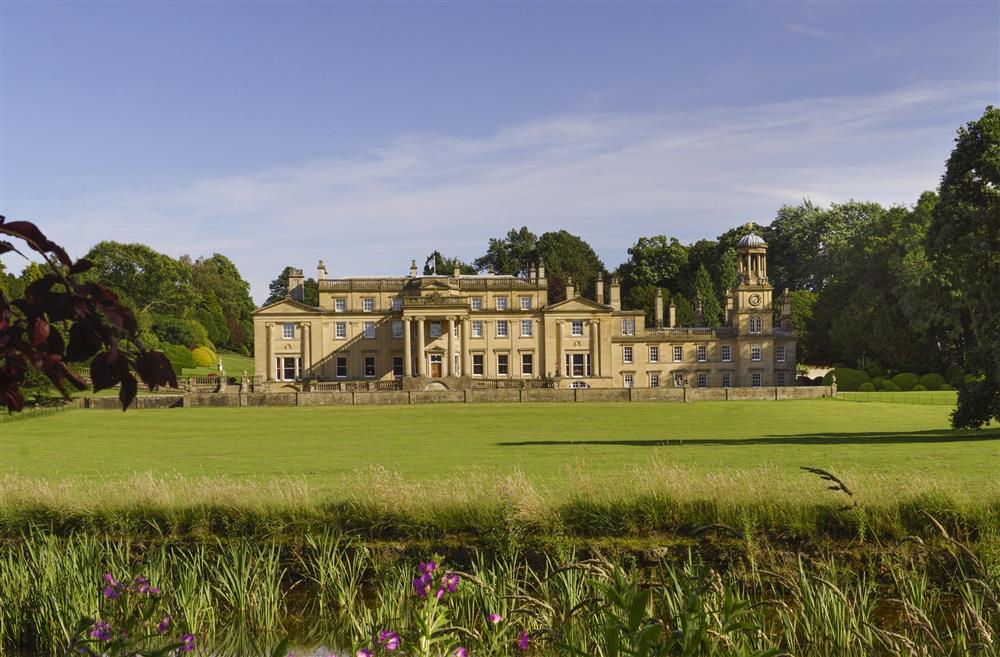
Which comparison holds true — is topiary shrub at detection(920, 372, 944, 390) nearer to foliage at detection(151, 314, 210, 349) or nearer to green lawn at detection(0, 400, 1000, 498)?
green lawn at detection(0, 400, 1000, 498)

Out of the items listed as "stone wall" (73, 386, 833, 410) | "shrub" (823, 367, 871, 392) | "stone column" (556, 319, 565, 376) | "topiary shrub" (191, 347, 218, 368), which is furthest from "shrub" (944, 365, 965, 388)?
"topiary shrub" (191, 347, 218, 368)

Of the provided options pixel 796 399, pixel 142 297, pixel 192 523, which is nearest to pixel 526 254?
pixel 142 297

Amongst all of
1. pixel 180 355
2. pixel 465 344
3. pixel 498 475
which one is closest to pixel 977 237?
pixel 498 475

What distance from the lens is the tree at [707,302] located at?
91.0 m

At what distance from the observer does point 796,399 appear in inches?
2167

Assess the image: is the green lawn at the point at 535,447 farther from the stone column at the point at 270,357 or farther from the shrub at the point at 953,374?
the stone column at the point at 270,357

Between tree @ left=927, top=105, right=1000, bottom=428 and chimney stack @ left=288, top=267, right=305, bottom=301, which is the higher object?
chimney stack @ left=288, top=267, right=305, bottom=301

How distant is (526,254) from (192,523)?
108794 mm

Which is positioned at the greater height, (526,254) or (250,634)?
(526,254)

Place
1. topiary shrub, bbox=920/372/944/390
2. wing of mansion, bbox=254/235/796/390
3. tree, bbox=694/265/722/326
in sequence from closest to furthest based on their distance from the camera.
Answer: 1. topiary shrub, bbox=920/372/944/390
2. wing of mansion, bbox=254/235/796/390
3. tree, bbox=694/265/722/326

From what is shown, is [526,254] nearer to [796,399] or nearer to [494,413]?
[796,399]

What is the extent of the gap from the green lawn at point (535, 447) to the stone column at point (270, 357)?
2593 cm

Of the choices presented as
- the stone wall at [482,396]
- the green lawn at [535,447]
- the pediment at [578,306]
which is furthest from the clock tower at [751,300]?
the green lawn at [535,447]

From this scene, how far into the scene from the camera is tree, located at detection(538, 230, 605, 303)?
112562mm
